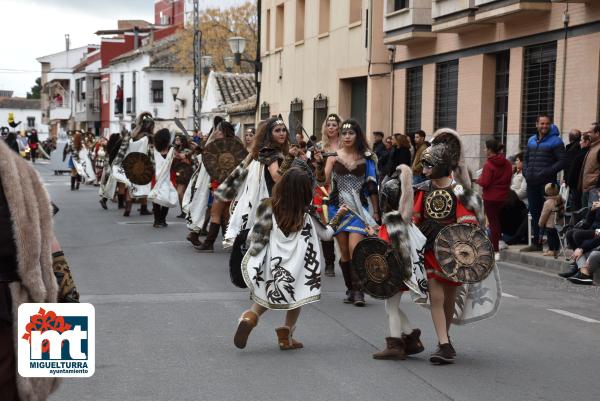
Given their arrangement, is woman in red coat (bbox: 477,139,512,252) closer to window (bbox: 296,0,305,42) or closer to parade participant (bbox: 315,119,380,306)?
parade participant (bbox: 315,119,380,306)

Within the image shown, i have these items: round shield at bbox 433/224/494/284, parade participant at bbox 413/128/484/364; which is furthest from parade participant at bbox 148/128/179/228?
round shield at bbox 433/224/494/284

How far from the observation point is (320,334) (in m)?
8.47

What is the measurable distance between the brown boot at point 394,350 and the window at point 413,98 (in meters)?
18.3

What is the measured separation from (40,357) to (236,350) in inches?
167

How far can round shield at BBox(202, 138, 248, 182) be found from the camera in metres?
15.1

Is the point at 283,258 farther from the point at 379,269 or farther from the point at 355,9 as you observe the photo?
the point at 355,9

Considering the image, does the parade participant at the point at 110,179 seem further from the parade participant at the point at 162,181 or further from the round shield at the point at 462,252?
the round shield at the point at 462,252

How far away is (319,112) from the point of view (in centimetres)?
3186

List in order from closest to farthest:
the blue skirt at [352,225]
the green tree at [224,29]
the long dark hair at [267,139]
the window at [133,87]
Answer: the blue skirt at [352,225]
the long dark hair at [267,139]
the green tree at [224,29]
the window at [133,87]

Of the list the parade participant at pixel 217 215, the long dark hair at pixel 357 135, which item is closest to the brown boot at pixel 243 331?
the long dark hair at pixel 357 135

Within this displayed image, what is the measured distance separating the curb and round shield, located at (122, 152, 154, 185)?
748 cm

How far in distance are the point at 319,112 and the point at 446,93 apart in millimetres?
8584

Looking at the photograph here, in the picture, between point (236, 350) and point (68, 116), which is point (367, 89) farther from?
point (68, 116)

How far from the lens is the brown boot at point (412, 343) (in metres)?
7.56
